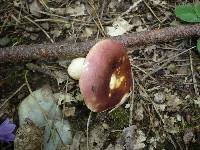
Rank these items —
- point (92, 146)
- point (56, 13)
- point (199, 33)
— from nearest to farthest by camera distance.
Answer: point (92, 146)
point (199, 33)
point (56, 13)

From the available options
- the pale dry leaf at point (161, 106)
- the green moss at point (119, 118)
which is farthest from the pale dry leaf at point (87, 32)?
the pale dry leaf at point (161, 106)

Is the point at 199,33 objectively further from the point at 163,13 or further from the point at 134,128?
the point at 134,128

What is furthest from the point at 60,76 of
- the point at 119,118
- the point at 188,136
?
the point at 188,136

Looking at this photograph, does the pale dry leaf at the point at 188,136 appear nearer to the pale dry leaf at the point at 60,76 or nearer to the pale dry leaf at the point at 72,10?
the pale dry leaf at the point at 60,76

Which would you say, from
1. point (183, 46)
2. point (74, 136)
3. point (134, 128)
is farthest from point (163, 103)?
point (74, 136)

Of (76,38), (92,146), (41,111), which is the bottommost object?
(92,146)

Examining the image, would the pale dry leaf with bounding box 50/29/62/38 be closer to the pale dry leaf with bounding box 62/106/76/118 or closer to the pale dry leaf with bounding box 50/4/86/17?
the pale dry leaf with bounding box 50/4/86/17

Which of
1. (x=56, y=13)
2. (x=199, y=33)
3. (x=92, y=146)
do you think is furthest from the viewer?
(x=56, y=13)
